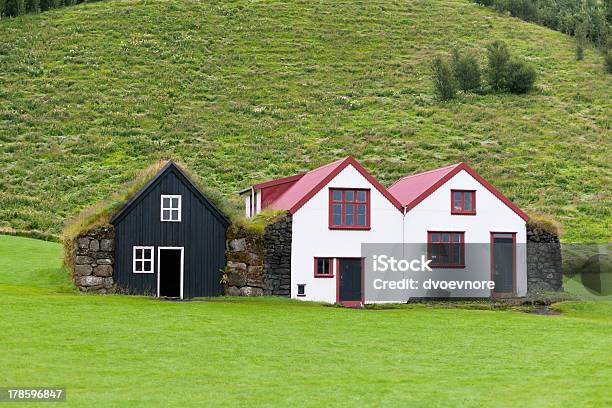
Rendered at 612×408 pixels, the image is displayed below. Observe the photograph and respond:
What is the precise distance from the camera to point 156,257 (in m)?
41.2

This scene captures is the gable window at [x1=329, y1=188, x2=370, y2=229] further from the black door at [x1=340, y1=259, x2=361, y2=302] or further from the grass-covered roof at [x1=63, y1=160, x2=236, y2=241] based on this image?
the grass-covered roof at [x1=63, y1=160, x2=236, y2=241]

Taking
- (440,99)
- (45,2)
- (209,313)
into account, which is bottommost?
(209,313)

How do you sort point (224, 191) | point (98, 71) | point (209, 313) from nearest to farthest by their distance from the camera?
point (209, 313) → point (224, 191) → point (98, 71)

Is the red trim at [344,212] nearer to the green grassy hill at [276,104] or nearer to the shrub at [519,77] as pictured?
the green grassy hill at [276,104]

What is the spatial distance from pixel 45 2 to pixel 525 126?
7558 cm

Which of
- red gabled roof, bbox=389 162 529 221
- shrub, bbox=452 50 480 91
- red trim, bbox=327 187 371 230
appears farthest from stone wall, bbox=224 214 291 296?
shrub, bbox=452 50 480 91

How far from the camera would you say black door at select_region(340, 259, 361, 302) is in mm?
42188

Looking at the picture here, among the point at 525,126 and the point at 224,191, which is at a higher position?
the point at 525,126

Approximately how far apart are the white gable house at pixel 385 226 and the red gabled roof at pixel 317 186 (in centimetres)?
4

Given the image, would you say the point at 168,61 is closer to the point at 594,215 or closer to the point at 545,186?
the point at 545,186

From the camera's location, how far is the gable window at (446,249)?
1714 inches

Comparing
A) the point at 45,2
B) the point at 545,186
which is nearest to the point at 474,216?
the point at 545,186

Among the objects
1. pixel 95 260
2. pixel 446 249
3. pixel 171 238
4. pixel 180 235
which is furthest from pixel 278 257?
pixel 446 249

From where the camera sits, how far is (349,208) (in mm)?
43344
